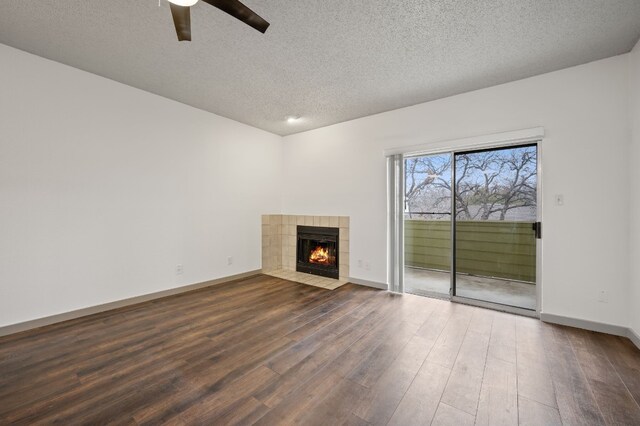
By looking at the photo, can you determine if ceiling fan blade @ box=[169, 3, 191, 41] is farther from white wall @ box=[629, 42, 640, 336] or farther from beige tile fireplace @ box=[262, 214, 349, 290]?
white wall @ box=[629, 42, 640, 336]

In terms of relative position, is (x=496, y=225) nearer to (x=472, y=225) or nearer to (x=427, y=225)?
(x=472, y=225)

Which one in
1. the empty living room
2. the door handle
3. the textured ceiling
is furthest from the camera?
the door handle

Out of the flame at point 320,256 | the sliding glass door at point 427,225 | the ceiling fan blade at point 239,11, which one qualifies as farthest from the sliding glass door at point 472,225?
the ceiling fan blade at point 239,11

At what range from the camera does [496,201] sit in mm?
3361

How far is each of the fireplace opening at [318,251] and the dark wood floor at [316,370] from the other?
1.56 meters

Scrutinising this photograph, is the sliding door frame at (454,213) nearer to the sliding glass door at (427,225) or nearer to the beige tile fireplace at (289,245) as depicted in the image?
the sliding glass door at (427,225)

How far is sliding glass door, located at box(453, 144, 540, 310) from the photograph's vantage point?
10.4 feet

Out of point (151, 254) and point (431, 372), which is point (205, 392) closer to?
point (431, 372)

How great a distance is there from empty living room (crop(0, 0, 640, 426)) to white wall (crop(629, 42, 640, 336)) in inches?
1.0

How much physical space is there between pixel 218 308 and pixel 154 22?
9.67ft

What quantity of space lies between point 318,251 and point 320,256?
0.35ft

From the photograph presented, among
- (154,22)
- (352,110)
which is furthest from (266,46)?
(352,110)

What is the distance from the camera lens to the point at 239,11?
159cm

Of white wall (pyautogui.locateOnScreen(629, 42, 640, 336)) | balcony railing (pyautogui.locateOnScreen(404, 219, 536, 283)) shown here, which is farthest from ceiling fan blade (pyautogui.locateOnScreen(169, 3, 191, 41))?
white wall (pyautogui.locateOnScreen(629, 42, 640, 336))
